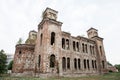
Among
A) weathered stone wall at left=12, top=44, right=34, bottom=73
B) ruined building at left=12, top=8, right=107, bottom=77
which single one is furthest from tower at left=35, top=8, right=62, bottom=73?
weathered stone wall at left=12, top=44, right=34, bottom=73

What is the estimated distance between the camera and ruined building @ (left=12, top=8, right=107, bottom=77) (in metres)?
19.1

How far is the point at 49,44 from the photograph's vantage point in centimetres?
1947

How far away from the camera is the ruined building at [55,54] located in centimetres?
1912

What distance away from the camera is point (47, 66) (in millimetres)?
18078

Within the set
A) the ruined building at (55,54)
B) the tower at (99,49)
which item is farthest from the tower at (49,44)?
the tower at (99,49)

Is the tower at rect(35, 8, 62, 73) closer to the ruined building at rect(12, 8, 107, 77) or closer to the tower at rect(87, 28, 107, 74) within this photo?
the ruined building at rect(12, 8, 107, 77)

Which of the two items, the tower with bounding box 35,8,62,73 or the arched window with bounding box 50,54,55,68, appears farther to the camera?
the arched window with bounding box 50,54,55,68

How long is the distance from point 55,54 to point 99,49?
48.0 feet

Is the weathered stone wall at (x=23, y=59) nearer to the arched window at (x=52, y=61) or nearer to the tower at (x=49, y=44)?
the tower at (x=49, y=44)

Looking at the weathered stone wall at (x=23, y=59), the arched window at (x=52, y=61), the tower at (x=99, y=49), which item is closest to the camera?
the arched window at (x=52, y=61)

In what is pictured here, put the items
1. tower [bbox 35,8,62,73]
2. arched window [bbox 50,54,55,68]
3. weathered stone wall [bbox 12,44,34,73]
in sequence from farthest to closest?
weathered stone wall [bbox 12,44,34,73] → arched window [bbox 50,54,55,68] → tower [bbox 35,8,62,73]

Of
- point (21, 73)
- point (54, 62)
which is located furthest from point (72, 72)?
point (21, 73)

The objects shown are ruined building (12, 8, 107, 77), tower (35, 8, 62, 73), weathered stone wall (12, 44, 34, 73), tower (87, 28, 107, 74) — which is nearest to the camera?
tower (35, 8, 62, 73)

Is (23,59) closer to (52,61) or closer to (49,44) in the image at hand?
(52,61)
